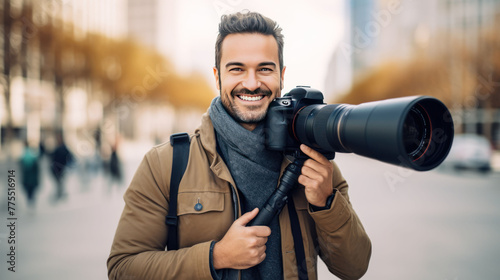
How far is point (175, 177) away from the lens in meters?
1.44

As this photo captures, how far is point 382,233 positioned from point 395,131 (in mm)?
4926

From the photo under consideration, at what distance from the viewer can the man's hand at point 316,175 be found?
133 cm

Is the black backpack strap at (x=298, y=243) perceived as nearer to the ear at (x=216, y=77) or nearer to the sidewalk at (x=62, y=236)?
the ear at (x=216, y=77)

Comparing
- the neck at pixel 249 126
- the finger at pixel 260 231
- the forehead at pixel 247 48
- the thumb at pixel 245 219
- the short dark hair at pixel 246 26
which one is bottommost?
the finger at pixel 260 231

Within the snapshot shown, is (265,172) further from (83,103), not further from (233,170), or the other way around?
(83,103)

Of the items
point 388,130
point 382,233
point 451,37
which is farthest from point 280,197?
point 451,37

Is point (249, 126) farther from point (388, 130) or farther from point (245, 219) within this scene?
point (388, 130)

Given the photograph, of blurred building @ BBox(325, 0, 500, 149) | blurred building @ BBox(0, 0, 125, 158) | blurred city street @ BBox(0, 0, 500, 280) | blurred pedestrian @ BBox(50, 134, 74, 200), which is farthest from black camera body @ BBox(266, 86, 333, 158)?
blurred pedestrian @ BBox(50, 134, 74, 200)

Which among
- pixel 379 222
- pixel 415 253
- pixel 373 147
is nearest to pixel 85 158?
pixel 379 222

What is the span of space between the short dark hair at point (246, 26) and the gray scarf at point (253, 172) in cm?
33

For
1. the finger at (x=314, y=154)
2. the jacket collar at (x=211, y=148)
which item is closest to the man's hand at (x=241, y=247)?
the jacket collar at (x=211, y=148)

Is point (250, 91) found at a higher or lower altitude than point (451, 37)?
lower

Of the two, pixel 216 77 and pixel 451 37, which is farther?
pixel 451 37

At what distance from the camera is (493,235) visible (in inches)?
220
